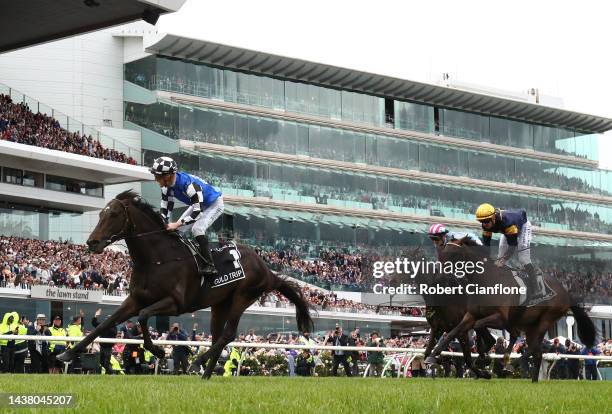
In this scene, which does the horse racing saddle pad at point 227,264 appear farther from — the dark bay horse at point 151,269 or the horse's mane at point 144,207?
the horse's mane at point 144,207

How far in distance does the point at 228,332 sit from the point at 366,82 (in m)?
45.9

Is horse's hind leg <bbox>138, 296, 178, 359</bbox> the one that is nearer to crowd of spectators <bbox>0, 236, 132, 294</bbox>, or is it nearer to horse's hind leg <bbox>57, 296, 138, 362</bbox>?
horse's hind leg <bbox>57, 296, 138, 362</bbox>

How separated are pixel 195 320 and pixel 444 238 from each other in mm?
25547

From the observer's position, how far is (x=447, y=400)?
6.80 m

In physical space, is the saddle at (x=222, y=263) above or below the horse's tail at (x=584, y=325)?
above

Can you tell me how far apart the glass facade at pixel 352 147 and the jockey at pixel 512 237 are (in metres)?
37.9

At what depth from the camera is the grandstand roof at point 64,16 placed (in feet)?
76.3

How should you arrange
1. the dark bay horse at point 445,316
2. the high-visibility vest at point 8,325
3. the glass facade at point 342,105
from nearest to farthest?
the dark bay horse at point 445,316, the high-visibility vest at point 8,325, the glass facade at point 342,105

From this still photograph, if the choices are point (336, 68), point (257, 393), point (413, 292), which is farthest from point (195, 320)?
point (257, 393)

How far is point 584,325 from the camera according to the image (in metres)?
14.7

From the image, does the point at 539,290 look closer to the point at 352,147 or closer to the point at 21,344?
the point at 21,344

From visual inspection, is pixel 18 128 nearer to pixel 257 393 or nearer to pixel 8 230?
pixel 8 230

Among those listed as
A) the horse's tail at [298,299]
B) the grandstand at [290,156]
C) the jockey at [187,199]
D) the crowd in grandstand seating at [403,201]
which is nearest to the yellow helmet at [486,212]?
the horse's tail at [298,299]

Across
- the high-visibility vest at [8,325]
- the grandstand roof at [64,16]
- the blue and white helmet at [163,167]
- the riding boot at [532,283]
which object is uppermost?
the grandstand roof at [64,16]
